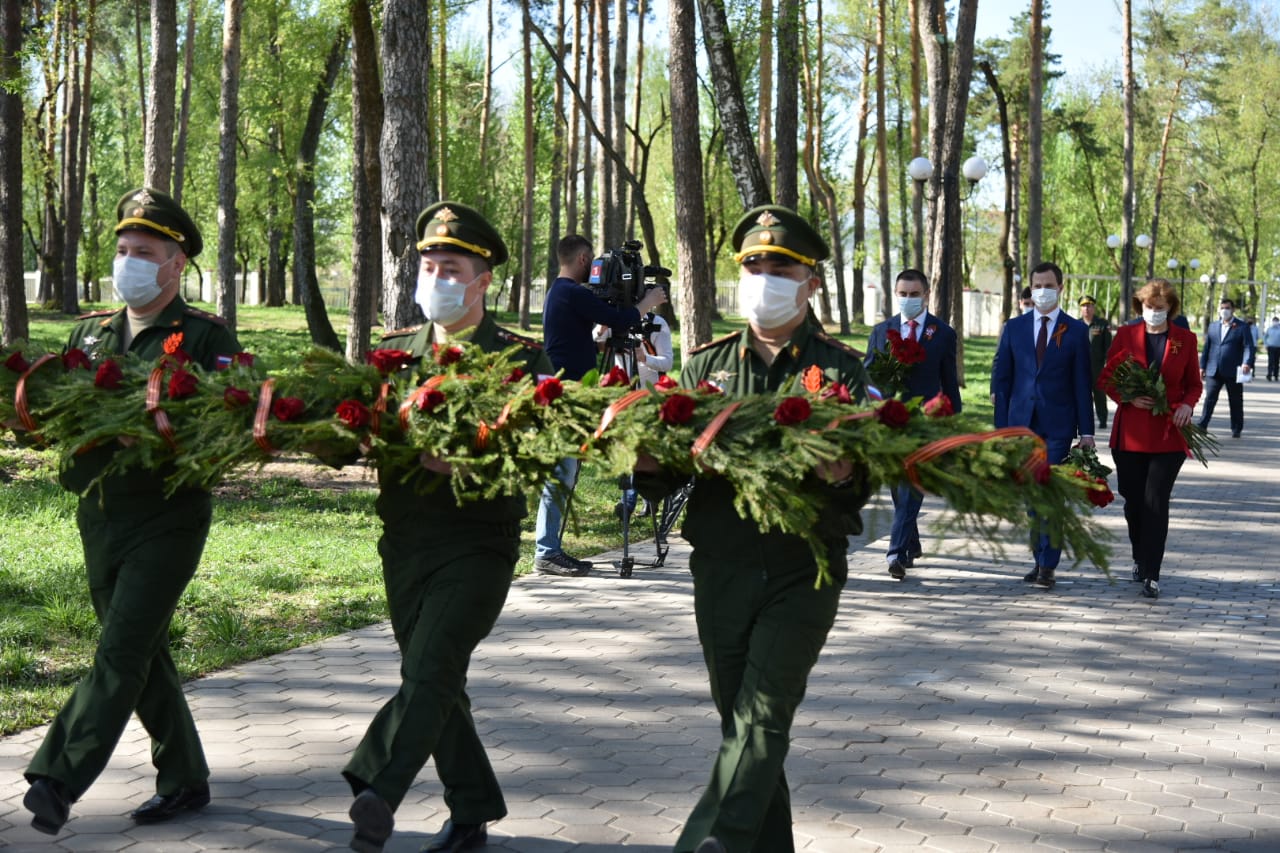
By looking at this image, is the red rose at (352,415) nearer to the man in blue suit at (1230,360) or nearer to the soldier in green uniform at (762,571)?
the soldier in green uniform at (762,571)

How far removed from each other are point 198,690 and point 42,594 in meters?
2.24

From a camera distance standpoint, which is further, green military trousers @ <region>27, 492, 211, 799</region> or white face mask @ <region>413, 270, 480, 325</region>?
white face mask @ <region>413, 270, 480, 325</region>

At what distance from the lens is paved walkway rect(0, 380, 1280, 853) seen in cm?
493

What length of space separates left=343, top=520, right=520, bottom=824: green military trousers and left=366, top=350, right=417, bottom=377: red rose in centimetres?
50

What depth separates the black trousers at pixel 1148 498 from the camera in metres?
9.75

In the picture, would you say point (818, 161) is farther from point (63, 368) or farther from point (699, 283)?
point (63, 368)

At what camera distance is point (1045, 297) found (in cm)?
1020

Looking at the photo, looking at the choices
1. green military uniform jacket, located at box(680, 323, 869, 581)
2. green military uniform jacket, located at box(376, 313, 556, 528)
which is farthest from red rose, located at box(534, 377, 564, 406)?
green military uniform jacket, located at box(680, 323, 869, 581)

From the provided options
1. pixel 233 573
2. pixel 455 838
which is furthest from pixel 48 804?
pixel 233 573

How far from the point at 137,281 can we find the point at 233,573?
465cm

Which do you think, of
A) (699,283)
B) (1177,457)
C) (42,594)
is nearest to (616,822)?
(42,594)

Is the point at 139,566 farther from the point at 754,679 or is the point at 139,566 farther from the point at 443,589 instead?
the point at 754,679

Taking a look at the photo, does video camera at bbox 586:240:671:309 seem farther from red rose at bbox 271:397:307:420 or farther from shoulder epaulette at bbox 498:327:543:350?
red rose at bbox 271:397:307:420

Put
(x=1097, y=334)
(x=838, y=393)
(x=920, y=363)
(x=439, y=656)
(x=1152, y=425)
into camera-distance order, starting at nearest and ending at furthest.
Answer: (x=838, y=393), (x=439, y=656), (x=1152, y=425), (x=920, y=363), (x=1097, y=334)
